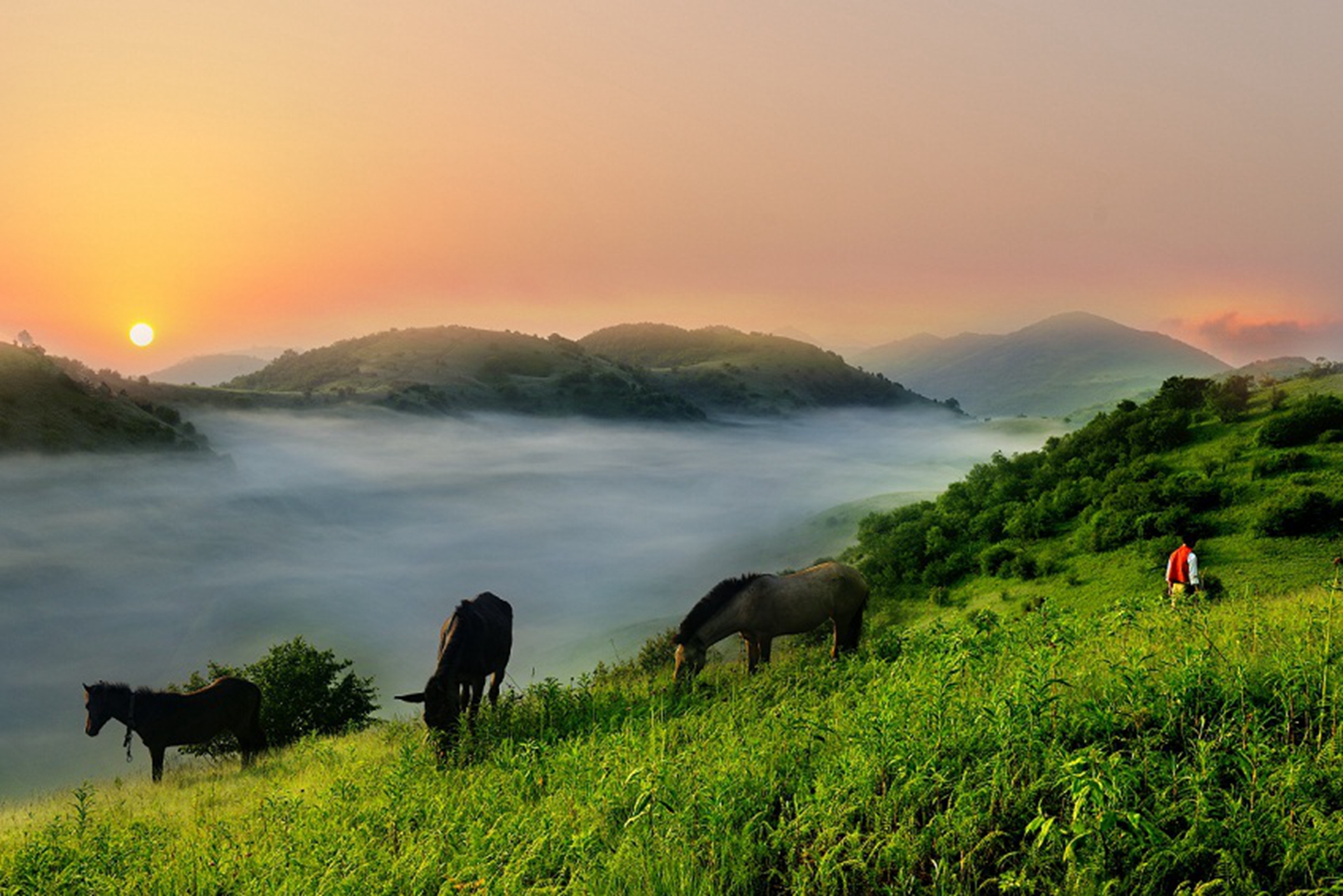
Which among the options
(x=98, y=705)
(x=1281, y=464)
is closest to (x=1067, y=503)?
(x=1281, y=464)

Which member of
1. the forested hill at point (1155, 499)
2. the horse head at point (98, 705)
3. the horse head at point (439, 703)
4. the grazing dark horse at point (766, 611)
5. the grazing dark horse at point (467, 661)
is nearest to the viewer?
the horse head at point (439, 703)

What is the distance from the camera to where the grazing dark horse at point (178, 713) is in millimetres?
18016

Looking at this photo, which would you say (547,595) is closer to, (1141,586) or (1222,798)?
(1141,586)

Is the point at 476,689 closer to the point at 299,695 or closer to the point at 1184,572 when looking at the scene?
the point at 1184,572

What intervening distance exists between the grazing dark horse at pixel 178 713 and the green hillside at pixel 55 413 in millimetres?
106150

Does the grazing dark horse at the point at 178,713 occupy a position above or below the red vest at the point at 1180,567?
below

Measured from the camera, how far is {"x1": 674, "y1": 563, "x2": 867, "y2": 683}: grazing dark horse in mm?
15492

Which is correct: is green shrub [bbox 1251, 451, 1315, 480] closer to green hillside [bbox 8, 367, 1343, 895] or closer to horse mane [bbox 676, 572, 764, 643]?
green hillside [bbox 8, 367, 1343, 895]

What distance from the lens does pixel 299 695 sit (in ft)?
92.4

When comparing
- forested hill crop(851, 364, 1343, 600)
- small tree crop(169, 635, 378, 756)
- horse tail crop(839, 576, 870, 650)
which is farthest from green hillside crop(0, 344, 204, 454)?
horse tail crop(839, 576, 870, 650)

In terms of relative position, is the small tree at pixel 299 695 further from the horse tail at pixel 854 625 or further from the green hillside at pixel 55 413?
the green hillside at pixel 55 413

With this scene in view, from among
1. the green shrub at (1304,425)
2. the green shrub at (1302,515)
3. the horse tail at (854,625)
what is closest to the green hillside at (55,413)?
the horse tail at (854,625)

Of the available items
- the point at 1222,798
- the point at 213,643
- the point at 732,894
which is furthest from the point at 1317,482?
the point at 213,643

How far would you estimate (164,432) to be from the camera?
112500 mm
